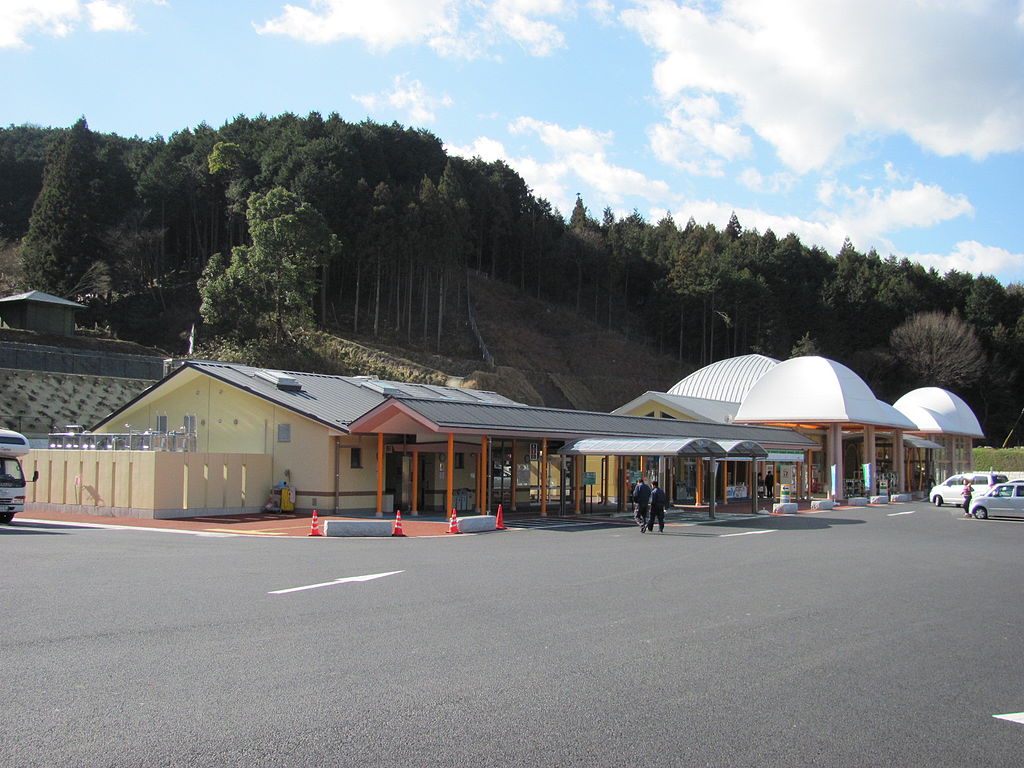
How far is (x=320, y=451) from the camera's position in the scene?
92.6 ft

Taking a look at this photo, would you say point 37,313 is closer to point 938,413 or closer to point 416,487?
point 416,487

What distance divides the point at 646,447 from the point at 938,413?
37921 millimetres

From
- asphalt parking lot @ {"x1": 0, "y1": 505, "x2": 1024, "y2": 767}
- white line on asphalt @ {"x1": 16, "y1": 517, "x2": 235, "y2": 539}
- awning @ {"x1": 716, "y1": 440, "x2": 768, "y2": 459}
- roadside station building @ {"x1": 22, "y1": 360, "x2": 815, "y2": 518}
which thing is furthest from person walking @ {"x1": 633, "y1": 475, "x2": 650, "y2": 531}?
white line on asphalt @ {"x1": 16, "y1": 517, "x2": 235, "y2": 539}

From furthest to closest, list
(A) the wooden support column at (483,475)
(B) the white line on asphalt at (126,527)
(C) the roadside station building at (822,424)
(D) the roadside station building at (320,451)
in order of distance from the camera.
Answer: (C) the roadside station building at (822,424) < (A) the wooden support column at (483,475) < (D) the roadside station building at (320,451) < (B) the white line on asphalt at (126,527)

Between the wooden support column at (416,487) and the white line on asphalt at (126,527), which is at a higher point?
the wooden support column at (416,487)

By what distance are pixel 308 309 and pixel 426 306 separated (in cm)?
1103

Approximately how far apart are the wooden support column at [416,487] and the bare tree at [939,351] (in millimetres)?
66641

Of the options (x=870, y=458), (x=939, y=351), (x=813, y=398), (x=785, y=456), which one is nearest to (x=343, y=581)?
(x=785, y=456)

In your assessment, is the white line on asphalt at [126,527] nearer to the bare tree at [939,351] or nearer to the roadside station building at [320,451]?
the roadside station building at [320,451]

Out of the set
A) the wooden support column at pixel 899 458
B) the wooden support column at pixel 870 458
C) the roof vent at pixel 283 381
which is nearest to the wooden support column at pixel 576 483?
the roof vent at pixel 283 381

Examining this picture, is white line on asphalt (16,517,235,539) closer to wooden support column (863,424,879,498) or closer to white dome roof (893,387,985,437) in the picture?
wooden support column (863,424,879,498)

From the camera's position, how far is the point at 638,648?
8.34m

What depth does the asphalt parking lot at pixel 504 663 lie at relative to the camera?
550 cm

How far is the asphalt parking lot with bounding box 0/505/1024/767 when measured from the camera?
5500mm
